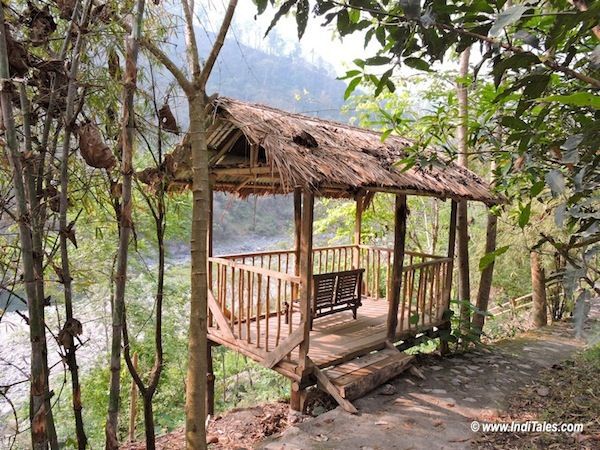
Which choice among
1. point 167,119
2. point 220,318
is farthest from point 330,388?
point 167,119

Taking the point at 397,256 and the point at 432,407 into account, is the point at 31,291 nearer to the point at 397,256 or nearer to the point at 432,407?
the point at 432,407

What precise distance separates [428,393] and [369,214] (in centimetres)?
525

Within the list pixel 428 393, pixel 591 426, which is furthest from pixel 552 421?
pixel 428 393

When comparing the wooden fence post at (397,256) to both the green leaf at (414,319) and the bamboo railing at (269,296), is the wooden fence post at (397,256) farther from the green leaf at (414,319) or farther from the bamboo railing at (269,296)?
the green leaf at (414,319)

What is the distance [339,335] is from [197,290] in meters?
3.30

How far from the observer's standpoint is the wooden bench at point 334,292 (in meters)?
4.80

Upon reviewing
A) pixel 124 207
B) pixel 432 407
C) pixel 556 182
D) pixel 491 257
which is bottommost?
pixel 432 407

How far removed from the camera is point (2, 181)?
194cm

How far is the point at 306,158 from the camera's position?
3627mm

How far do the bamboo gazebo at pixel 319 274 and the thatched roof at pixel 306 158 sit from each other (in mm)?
15

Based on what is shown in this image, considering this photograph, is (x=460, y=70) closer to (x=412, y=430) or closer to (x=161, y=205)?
(x=412, y=430)

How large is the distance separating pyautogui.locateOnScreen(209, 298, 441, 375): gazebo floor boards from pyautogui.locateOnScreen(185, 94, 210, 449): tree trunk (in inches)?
83.6

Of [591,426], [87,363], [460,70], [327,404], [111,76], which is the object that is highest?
[460,70]

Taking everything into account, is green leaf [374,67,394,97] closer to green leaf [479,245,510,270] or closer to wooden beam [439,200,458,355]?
green leaf [479,245,510,270]
